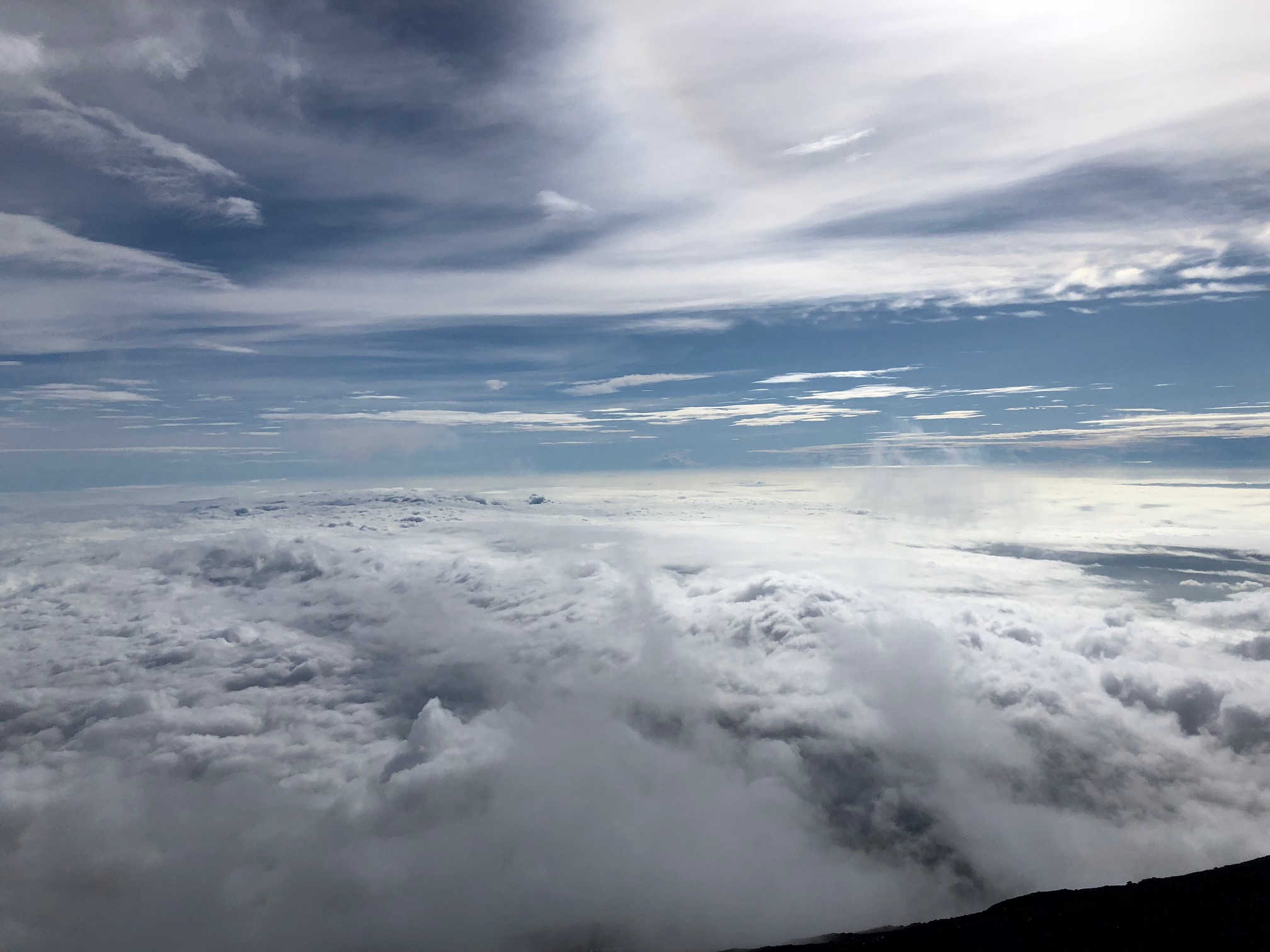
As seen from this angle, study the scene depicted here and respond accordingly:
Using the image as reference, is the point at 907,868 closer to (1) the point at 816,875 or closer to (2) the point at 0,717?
(1) the point at 816,875

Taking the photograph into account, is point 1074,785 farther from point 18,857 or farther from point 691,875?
point 18,857

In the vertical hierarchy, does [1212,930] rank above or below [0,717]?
above

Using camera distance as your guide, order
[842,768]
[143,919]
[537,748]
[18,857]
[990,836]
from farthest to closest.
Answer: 1. [537,748]
2. [842,768]
3. [990,836]
4. [18,857]
5. [143,919]

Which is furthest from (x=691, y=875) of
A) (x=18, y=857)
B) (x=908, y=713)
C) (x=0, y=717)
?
(x=0, y=717)

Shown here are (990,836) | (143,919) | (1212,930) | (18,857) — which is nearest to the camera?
(1212,930)

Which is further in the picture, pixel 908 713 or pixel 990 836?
pixel 908 713

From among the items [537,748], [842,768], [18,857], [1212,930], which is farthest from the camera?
[537,748]

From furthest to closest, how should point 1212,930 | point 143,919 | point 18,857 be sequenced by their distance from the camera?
point 18,857 < point 143,919 < point 1212,930

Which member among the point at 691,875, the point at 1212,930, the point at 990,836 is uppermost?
the point at 1212,930

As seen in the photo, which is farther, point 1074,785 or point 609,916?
point 1074,785

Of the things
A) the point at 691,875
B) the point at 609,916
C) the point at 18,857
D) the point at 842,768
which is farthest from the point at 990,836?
the point at 18,857
